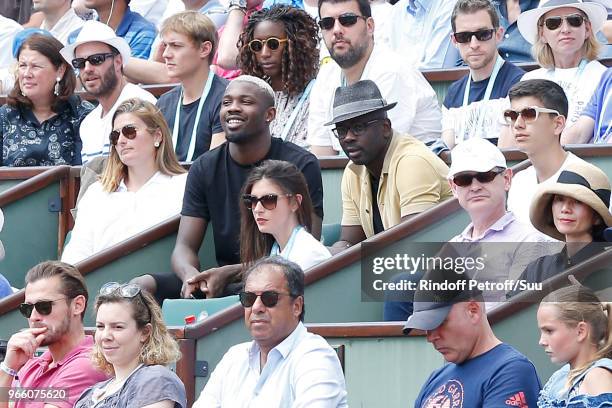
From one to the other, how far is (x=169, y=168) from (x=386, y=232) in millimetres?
1898

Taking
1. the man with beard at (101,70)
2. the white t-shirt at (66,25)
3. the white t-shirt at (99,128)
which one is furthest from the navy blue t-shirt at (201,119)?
the white t-shirt at (66,25)

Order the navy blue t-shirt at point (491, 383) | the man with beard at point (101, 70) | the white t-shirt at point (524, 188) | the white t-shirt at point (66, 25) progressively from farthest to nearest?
the white t-shirt at point (66, 25) → the man with beard at point (101, 70) → the white t-shirt at point (524, 188) → the navy blue t-shirt at point (491, 383)

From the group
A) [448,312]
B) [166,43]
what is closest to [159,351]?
[448,312]

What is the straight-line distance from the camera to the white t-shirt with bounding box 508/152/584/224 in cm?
834

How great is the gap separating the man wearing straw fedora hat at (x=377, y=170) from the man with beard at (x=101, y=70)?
2.33 meters

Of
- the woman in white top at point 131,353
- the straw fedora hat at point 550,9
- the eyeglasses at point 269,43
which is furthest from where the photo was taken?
the eyeglasses at point 269,43

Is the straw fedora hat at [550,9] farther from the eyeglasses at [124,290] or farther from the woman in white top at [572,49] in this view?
the eyeglasses at [124,290]

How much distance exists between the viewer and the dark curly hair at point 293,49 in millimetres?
10766

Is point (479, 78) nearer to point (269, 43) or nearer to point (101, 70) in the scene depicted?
point (269, 43)

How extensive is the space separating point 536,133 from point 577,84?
130 cm

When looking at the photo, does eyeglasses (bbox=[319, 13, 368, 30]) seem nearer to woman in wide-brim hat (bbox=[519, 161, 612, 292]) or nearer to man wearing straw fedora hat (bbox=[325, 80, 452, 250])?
man wearing straw fedora hat (bbox=[325, 80, 452, 250])

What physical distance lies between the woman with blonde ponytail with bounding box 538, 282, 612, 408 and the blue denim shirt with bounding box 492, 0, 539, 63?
515 cm

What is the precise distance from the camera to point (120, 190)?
10078 millimetres

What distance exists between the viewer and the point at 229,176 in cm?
961
